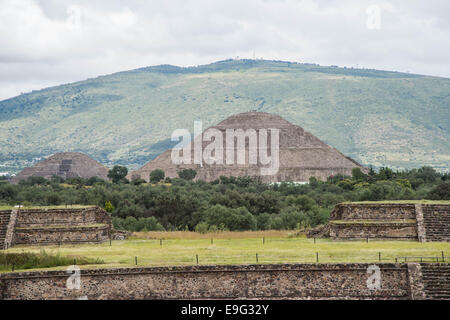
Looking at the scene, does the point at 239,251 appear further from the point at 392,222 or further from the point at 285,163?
the point at 285,163

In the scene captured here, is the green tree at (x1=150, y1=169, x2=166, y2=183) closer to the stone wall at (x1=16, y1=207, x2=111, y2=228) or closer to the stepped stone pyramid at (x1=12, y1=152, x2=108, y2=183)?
the stepped stone pyramid at (x1=12, y1=152, x2=108, y2=183)

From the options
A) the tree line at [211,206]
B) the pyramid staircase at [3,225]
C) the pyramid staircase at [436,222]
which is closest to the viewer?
the pyramid staircase at [436,222]

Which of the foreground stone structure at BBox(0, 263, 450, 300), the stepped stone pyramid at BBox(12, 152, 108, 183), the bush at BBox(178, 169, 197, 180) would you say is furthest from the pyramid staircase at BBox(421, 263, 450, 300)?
the stepped stone pyramid at BBox(12, 152, 108, 183)

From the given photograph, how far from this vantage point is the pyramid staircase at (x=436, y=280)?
27808 millimetres

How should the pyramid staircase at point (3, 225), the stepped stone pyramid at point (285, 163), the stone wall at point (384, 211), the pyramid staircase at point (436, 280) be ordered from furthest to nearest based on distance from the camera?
1. the stepped stone pyramid at point (285, 163)
2. the stone wall at point (384, 211)
3. the pyramid staircase at point (3, 225)
4. the pyramid staircase at point (436, 280)

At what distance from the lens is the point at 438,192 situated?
182 feet

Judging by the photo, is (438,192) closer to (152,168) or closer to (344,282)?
(344,282)

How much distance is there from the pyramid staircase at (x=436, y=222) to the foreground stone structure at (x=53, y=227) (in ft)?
50.5

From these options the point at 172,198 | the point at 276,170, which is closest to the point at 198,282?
the point at 172,198

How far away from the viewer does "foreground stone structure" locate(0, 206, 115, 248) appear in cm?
3819

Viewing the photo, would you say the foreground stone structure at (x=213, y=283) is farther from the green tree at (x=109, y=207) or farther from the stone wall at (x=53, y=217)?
the green tree at (x=109, y=207)

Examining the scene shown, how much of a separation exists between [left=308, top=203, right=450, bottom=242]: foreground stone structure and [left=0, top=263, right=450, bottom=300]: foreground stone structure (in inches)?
313

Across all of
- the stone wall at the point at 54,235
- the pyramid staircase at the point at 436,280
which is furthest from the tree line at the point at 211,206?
the pyramid staircase at the point at 436,280
